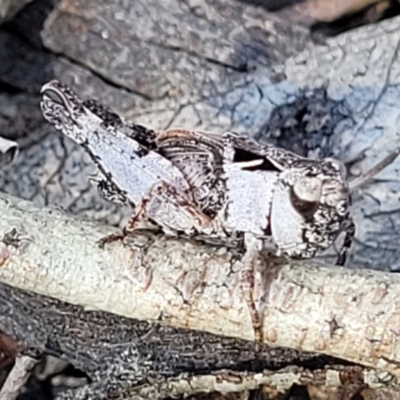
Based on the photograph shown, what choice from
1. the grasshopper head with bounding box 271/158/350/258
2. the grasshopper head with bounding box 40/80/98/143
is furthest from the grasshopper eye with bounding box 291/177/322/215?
the grasshopper head with bounding box 40/80/98/143

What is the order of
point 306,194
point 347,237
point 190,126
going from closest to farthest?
point 306,194, point 347,237, point 190,126

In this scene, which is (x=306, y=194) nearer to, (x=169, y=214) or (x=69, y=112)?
(x=169, y=214)

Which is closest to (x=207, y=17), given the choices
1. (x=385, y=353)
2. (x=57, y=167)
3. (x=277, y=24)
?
(x=277, y=24)

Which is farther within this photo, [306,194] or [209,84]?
[209,84]

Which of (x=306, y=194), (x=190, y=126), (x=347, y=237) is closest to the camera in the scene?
(x=306, y=194)

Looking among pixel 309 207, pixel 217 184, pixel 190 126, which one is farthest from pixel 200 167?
pixel 190 126

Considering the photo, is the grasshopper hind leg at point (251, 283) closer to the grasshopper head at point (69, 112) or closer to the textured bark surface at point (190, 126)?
the textured bark surface at point (190, 126)

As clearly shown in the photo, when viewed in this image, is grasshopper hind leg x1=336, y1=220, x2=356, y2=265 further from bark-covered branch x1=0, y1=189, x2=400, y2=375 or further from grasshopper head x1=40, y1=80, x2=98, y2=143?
grasshopper head x1=40, y1=80, x2=98, y2=143
